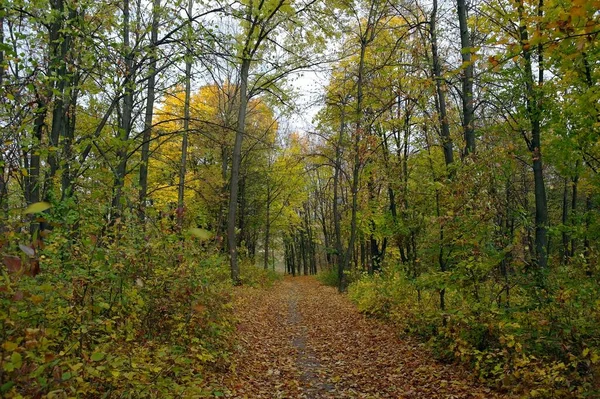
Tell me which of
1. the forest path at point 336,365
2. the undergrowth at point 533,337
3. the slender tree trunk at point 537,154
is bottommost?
the forest path at point 336,365

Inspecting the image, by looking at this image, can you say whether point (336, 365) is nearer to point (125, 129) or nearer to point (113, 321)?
point (113, 321)

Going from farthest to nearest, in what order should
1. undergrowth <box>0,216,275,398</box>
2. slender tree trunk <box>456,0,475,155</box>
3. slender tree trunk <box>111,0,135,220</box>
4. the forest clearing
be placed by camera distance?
slender tree trunk <box>456,0,475,155</box>
slender tree trunk <box>111,0,135,220</box>
the forest clearing
undergrowth <box>0,216,275,398</box>

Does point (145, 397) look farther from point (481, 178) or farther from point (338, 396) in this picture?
point (481, 178)

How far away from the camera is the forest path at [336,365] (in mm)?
5434

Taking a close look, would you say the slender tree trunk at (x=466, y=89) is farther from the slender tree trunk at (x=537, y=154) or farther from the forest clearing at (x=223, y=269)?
the slender tree trunk at (x=537, y=154)

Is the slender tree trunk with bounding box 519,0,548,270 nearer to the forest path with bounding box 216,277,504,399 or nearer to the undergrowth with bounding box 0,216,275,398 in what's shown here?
the forest path with bounding box 216,277,504,399

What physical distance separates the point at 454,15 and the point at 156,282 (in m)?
10.9

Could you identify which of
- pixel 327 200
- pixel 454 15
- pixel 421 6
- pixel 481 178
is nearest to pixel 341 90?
pixel 421 6

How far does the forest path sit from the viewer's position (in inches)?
214

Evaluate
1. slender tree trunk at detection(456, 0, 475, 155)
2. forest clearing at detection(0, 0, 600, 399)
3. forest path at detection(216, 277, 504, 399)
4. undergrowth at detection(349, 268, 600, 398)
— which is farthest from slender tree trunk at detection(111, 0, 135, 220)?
slender tree trunk at detection(456, 0, 475, 155)

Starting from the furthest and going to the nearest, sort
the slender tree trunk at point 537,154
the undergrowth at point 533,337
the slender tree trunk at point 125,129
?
1. the slender tree trunk at point 537,154
2. the slender tree trunk at point 125,129
3. the undergrowth at point 533,337

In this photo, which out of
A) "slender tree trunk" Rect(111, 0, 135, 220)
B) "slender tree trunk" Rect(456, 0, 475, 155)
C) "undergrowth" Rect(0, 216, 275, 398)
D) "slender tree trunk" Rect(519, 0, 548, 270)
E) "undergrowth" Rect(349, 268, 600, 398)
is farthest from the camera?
"slender tree trunk" Rect(456, 0, 475, 155)

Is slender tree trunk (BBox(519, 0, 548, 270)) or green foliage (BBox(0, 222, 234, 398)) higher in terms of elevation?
slender tree trunk (BBox(519, 0, 548, 270))

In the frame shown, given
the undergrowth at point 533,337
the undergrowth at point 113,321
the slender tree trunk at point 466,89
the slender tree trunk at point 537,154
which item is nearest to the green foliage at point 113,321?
the undergrowth at point 113,321
